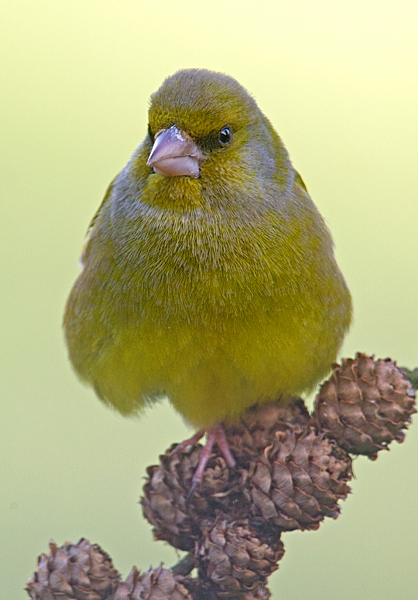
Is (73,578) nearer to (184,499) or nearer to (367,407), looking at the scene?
(184,499)

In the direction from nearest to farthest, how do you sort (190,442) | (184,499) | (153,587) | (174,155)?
(153,587) → (174,155) → (184,499) → (190,442)

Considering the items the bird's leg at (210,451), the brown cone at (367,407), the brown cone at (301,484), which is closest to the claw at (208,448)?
the bird's leg at (210,451)

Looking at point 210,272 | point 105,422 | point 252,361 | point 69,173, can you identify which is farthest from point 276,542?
point 69,173

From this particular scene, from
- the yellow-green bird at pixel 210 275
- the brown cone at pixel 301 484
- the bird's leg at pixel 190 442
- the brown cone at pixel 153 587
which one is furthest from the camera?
the bird's leg at pixel 190 442

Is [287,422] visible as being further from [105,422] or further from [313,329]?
[105,422]

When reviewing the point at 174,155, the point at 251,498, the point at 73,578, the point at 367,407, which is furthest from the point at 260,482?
the point at 174,155

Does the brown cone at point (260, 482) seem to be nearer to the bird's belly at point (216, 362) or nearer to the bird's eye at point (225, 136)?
the bird's belly at point (216, 362)

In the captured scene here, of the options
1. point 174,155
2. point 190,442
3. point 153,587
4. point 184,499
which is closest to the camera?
point 153,587

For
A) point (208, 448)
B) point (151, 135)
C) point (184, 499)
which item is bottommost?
point (184, 499)
